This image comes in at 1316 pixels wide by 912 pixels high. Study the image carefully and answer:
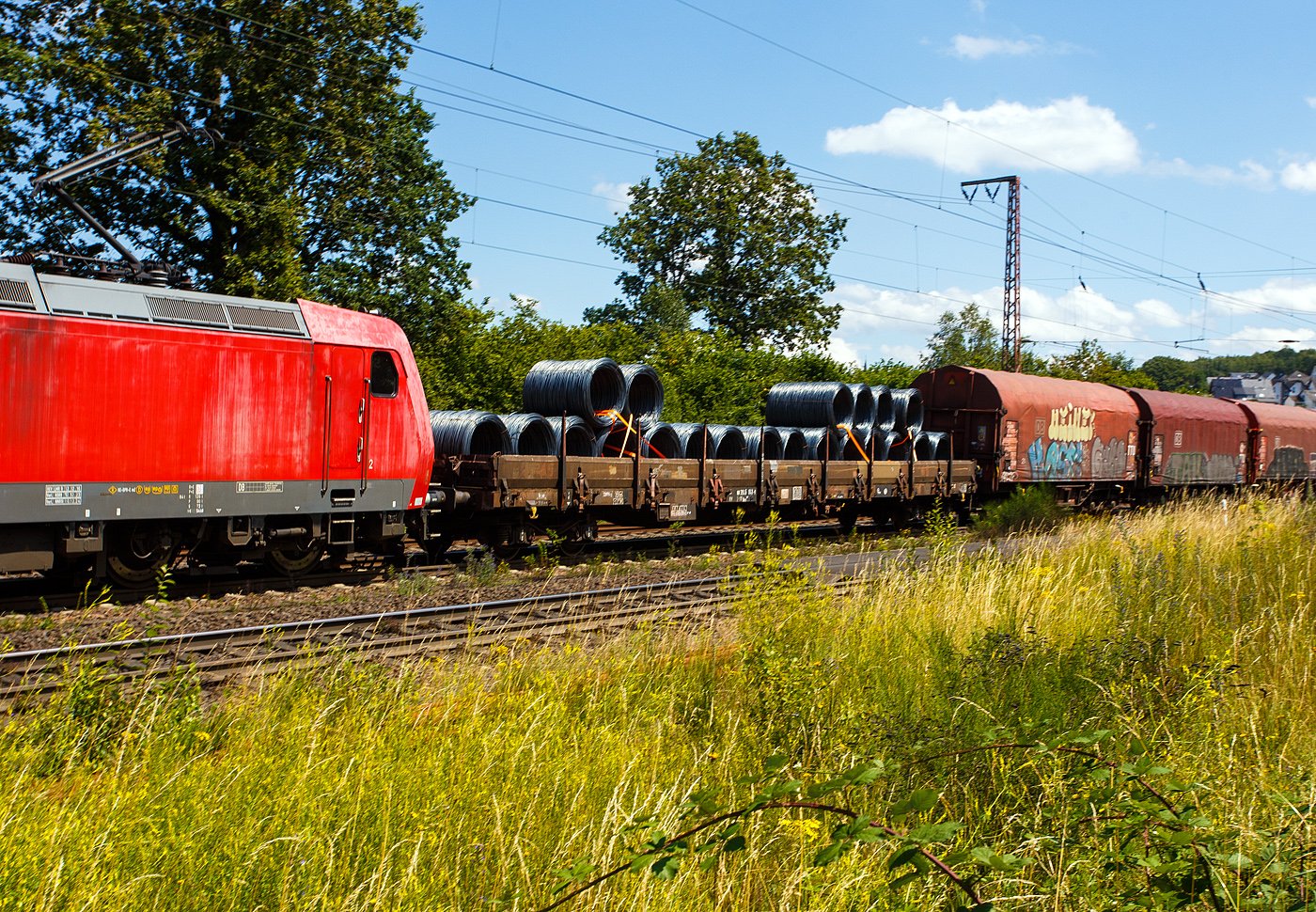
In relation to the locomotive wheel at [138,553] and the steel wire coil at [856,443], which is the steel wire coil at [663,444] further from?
the locomotive wheel at [138,553]

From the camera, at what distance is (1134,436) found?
2552cm

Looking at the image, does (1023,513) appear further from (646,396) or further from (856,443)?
(646,396)

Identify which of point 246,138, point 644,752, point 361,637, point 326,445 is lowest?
point 361,637

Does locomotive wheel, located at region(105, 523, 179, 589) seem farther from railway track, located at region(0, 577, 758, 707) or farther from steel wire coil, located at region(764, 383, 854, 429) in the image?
steel wire coil, located at region(764, 383, 854, 429)

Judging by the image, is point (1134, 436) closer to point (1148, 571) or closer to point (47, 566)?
point (1148, 571)

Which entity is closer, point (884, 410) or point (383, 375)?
point (383, 375)

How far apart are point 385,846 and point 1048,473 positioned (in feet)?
70.8

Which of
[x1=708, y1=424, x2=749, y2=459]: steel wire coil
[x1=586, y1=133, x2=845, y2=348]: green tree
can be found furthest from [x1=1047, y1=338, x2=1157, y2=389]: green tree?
[x1=708, y1=424, x2=749, y2=459]: steel wire coil

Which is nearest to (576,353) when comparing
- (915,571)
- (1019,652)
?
(915,571)

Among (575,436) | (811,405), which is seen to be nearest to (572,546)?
(575,436)

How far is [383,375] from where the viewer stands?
12.7 meters

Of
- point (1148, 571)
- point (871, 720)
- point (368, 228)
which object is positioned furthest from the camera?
point (368, 228)

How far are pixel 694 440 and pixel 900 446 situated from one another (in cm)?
635

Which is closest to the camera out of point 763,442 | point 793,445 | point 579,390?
point 579,390
